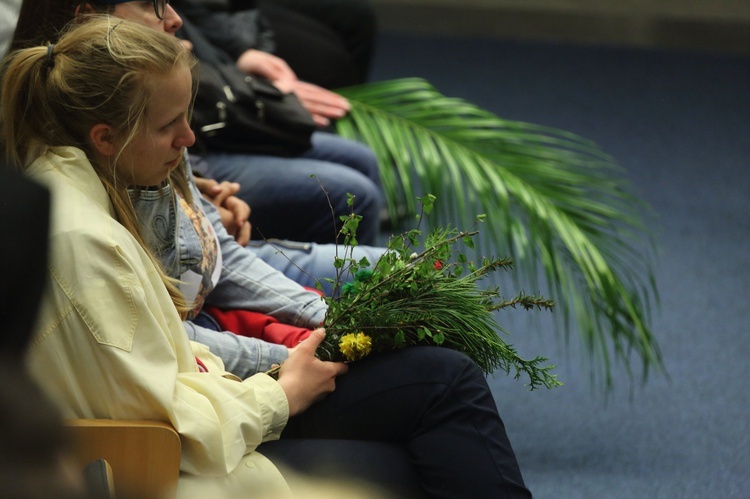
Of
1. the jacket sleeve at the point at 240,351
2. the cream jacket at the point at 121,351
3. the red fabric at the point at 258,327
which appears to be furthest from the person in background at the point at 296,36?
the cream jacket at the point at 121,351

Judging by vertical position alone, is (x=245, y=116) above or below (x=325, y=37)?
below

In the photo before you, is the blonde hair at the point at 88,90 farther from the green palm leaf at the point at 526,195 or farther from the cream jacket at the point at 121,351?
the green palm leaf at the point at 526,195

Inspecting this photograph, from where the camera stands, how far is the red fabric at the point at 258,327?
1.78m

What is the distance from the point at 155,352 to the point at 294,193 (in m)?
1.04

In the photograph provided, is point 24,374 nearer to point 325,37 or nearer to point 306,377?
point 306,377

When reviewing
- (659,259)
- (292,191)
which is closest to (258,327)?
(292,191)

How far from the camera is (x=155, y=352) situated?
4.36 ft

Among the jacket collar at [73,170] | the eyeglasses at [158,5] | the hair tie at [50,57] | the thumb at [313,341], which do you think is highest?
the eyeglasses at [158,5]

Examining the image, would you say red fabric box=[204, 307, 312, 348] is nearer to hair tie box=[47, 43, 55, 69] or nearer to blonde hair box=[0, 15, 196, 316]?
blonde hair box=[0, 15, 196, 316]

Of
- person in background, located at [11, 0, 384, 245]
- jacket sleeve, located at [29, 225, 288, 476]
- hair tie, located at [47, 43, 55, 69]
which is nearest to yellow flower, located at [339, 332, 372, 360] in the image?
jacket sleeve, located at [29, 225, 288, 476]

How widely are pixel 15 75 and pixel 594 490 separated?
4.81ft

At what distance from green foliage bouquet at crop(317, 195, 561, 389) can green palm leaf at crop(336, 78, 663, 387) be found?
75cm

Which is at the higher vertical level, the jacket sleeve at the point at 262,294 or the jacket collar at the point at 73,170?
the jacket collar at the point at 73,170

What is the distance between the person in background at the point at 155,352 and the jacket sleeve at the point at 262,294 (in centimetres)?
25
